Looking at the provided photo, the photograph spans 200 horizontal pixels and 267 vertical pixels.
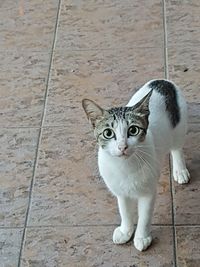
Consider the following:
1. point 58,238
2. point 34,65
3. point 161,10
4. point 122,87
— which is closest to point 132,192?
point 58,238

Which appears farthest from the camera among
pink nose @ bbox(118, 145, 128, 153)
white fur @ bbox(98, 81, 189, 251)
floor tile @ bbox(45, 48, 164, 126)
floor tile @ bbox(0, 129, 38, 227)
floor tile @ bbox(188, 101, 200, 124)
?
floor tile @ bbox(45, 48, 164, 126)

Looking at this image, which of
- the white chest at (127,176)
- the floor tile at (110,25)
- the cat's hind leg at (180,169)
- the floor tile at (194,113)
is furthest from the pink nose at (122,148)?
the floor tile at (110,25)

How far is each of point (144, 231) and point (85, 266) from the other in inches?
7.8

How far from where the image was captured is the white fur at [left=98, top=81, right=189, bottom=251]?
5.96 ft

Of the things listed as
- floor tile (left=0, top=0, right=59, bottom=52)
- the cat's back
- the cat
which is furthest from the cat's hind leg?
floor tile (left=0, top=0, right=59, bottom=52)

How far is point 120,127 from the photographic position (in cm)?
172

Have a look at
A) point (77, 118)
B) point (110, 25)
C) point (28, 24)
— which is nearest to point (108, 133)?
point (77, 118)

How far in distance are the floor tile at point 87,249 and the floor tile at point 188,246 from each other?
0.03 metres

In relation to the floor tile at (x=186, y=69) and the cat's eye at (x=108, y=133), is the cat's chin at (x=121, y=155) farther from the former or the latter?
the floor tile at (x=186, y=69)

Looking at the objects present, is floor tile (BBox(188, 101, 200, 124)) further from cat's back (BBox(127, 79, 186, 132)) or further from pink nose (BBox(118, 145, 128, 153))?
pink nose (BBox(118, 145, 128, 153))

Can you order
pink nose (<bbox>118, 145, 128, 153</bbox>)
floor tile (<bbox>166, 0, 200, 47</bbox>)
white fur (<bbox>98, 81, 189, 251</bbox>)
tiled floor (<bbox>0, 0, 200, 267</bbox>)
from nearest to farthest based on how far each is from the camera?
pink nose (<bbox>118, 145, 128, 153</bbox>) → white fur (<bbox>98, 81, 189, 251</bbox>) → tiled floor (<bbox>0, 0, 200, 267</bbox>) → floor tile (<bbox>166, 0, 200, 47</bbox>)

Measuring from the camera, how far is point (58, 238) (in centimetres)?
206

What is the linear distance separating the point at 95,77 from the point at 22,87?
0.95 feet

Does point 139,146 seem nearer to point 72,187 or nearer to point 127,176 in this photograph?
point 127,176
